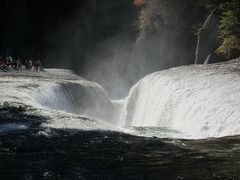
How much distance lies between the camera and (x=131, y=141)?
11000mm

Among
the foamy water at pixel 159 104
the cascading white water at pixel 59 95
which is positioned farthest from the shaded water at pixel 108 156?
the cascading white water at pixel 59 95

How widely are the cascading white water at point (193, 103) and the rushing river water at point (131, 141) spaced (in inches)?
1.6

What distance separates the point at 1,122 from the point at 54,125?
59.9 inches

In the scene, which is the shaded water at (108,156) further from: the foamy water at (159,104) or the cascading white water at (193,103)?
the cascading white water at (193,103)

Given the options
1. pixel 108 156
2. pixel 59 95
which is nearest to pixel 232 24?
pixel 59 95

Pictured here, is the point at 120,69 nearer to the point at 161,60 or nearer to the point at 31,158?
the point at 161,60

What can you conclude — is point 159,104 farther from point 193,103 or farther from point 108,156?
point 108,156

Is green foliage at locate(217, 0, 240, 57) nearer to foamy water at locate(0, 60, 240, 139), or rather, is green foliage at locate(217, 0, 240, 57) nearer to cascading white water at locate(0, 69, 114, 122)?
foamy water at locate(0, 60, 240, 139)

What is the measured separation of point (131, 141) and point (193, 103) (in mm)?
8064

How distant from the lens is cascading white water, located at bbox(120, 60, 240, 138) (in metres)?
15.8

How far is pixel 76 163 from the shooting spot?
9.00 meters

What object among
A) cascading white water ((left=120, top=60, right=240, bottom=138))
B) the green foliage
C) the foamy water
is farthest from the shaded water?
the green foliage

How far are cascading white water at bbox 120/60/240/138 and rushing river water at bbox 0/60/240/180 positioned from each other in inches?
1.6

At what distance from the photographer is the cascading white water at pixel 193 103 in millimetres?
15820
